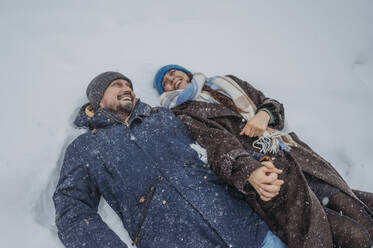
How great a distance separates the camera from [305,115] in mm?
2807

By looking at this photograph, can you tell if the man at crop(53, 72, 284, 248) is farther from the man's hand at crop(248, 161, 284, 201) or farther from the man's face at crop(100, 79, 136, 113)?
the man's hand at crop(248, 161, 284, 201)

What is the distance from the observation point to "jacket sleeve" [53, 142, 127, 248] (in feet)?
4.94

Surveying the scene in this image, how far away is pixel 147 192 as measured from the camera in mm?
1697

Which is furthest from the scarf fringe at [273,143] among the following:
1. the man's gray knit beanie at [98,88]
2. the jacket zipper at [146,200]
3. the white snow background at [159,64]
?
the man's gray knit beanie at [98,88]

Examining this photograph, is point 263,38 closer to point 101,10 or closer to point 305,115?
point 305,115

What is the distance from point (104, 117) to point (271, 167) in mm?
1314

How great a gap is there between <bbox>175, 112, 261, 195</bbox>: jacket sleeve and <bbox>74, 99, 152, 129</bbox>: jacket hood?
0.37 meters

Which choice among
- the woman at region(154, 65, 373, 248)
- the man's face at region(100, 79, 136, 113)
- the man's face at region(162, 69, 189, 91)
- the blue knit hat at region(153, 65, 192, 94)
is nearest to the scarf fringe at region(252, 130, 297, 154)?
the woman at region(154, 65, 373, 248)

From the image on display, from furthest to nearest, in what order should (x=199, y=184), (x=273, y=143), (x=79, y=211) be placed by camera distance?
(x=273, y=143)
(x=199, y=184)
(x=79, y=211)

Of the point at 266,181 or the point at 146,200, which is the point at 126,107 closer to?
the point at 146,200

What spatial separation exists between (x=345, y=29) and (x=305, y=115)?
188 cm

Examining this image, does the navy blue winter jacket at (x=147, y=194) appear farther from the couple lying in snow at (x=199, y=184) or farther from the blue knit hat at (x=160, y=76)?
the blue knit hat at (x=160, y=76)

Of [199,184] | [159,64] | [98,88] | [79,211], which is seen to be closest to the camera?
[79,211]

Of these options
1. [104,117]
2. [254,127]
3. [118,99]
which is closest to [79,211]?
[104,117]
